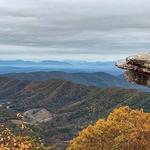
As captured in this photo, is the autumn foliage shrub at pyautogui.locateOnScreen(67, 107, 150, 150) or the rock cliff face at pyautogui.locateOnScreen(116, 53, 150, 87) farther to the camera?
the autumn foliage shrub at pyautogui.locateOnScreen(67, 107, 150, 150)

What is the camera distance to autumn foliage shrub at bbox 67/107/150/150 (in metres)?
80.0

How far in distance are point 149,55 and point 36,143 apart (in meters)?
10.8

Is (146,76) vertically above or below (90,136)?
above

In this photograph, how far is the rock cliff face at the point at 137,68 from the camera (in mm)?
28877

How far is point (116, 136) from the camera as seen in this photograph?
86.4 m

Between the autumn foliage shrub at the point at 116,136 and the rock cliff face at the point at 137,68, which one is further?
the autumn foliage shrub at the point at 116,136

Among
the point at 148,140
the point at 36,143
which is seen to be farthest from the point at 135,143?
the point at 36,143

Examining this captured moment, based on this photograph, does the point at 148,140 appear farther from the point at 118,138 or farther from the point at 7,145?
the point at 7,145

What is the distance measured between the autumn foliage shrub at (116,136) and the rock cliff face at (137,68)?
1902 inches

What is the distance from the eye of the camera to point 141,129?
274 ft

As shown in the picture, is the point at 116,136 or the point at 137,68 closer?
the point at 137,68

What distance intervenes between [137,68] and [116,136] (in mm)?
58042

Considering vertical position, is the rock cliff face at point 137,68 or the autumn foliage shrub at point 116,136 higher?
the rock cliff face at point 137,68

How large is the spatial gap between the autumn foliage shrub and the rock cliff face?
1902 inches
